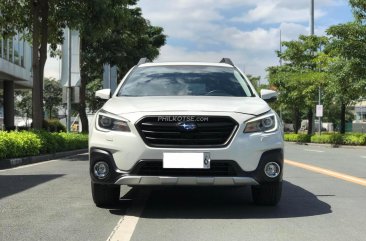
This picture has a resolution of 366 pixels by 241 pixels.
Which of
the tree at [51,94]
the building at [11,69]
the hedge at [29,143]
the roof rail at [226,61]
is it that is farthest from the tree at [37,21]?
the tree at [51,94]

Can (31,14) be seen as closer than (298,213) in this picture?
No

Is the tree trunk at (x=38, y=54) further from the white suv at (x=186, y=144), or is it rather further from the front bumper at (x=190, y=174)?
the front bumper at (x=190, y=174)

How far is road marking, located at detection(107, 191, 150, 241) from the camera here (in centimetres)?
521

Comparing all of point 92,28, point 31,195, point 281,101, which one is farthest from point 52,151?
point 281,101

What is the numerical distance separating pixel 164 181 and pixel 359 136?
2880 cm

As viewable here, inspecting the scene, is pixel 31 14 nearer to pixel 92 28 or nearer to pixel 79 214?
pixel 92 28

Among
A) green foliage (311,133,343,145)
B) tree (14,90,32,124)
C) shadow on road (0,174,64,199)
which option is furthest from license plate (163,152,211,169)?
tree (14,90,32,124)

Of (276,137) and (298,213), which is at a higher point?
(276,137)

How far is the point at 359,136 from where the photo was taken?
32594 mm

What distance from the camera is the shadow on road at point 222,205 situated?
630 cm

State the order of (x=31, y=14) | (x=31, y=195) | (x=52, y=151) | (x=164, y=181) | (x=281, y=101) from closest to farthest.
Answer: (x=164, y=181) < (x=31, y=195) < (x=52, y=151) < (x=31, y=14) < (x=281, y=101)

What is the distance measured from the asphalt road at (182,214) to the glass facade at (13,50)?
86.6ft

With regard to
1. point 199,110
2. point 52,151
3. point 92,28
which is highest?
point 92,28

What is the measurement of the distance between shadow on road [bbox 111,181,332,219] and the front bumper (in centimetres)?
49
